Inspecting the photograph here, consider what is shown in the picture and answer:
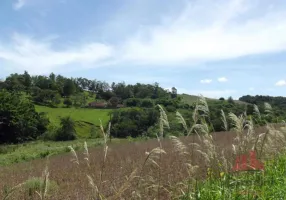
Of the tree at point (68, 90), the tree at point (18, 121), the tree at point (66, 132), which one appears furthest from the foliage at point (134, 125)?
the tree at point (68, 90)

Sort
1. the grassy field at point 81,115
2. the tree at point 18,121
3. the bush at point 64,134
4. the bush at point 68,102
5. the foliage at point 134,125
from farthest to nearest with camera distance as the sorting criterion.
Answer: the bush at point 68,102, the grassy field at point 81,115, the tree at point 18,121, the bush at point 64,134, the foliage at point 134,125

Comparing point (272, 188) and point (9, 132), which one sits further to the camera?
point (9, 132)

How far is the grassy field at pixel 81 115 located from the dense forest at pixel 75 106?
2423mm

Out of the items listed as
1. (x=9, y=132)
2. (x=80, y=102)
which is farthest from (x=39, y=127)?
(x=80, y=102)

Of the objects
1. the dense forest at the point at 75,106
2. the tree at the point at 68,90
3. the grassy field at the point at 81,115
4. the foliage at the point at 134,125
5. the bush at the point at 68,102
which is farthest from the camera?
the tree at the point at 68,90

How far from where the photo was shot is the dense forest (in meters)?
18.5

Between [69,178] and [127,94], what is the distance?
272 ft

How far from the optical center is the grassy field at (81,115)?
211 feet

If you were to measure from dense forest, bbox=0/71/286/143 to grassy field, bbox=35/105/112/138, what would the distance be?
2.42 meters

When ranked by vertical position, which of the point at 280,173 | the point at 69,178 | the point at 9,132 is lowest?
the point at 9,132

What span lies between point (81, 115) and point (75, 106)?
11.4m

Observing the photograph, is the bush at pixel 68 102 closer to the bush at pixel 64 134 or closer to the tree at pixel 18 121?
the tree at pixel 18 121

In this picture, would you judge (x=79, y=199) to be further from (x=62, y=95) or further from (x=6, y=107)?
(x=62, y=95)

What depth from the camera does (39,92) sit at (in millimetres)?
88438
